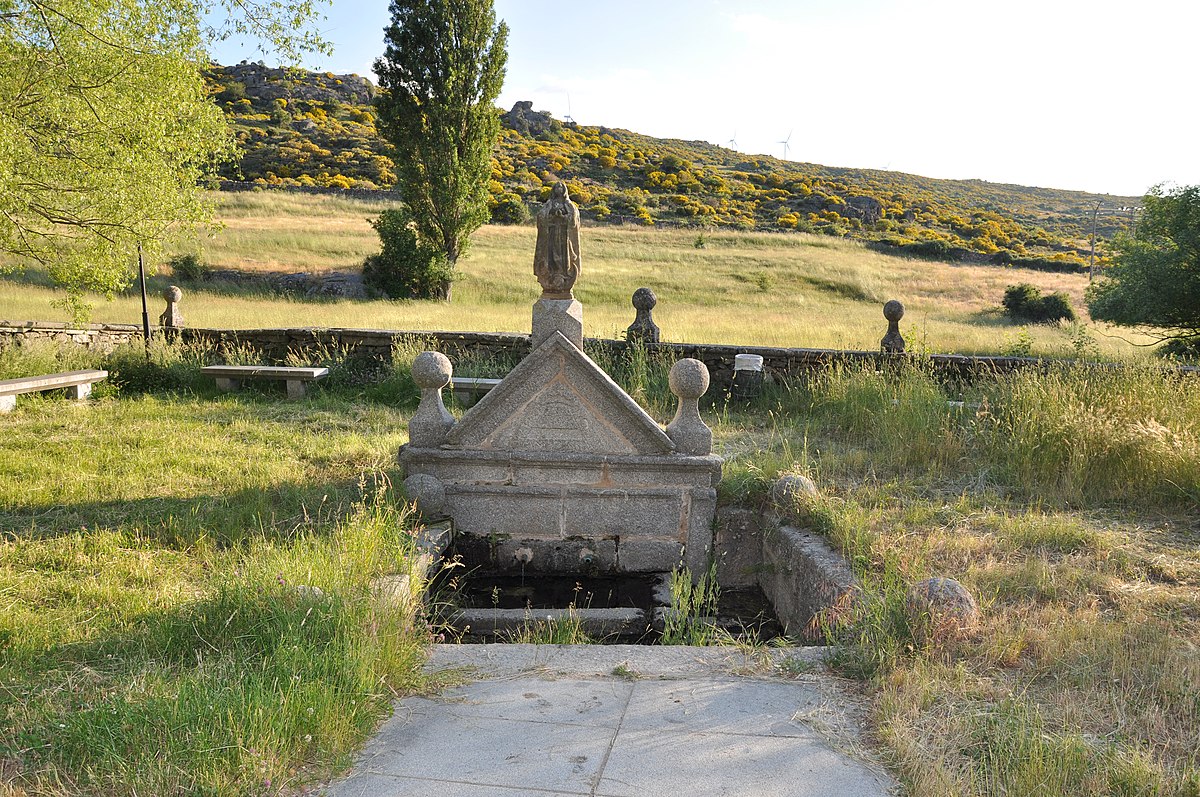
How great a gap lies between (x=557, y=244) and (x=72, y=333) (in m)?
9.79

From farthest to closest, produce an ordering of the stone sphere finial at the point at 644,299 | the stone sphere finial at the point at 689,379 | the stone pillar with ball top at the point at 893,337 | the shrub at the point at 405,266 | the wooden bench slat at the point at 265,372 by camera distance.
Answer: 1. the shrub at the point at 405,266
2. the stone sphere finial at the point at 644,299
3. the wooden bench slat at the point at 265,372
4. the stone pillar with ball top at the point at 893,337
5. the stone sphere finial at the point at 689,379

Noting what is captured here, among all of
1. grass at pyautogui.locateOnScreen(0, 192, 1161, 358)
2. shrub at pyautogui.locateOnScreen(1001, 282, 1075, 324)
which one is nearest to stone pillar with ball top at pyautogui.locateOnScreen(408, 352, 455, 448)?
grass at pyautogui.locateOnScreen(0, 192, 1161, 358)

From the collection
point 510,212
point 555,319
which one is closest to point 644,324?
point 555,319

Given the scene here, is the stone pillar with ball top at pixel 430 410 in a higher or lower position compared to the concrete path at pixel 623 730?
higher

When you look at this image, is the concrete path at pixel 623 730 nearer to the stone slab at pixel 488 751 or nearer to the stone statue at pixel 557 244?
the stone slab at pixel 488 751

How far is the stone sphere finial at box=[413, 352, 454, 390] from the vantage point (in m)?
5.88

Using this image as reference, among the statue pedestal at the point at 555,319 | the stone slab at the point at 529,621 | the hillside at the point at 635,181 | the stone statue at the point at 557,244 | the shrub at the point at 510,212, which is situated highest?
the hillside at the point at 635,181

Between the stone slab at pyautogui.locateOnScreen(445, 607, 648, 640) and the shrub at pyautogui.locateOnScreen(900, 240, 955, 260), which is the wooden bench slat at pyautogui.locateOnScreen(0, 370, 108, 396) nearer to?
the stone slab at pyautogui.locateOnScreen(445, 607, 648, 640)

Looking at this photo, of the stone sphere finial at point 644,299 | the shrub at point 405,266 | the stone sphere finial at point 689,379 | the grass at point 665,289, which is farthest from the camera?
the shrub at point 405,266

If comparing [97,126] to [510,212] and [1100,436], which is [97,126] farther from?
[510,212]

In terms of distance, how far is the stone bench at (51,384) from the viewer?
9.51 metres

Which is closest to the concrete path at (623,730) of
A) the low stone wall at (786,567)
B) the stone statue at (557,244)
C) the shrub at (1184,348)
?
the low stone wall at (786,567)

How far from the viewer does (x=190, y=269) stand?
24.7m

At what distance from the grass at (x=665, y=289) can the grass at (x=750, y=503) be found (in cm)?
458
